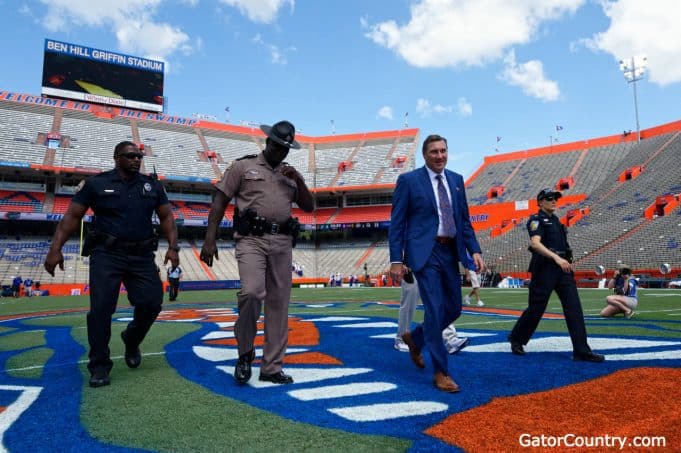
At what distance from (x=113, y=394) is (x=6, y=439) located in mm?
975

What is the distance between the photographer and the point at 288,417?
2754 mm

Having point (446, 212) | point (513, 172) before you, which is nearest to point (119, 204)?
point (446, 212)

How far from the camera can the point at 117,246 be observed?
159 inches

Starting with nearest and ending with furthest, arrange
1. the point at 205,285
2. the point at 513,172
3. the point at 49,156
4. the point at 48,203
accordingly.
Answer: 1. the point at 205,285
2. the point at 48,203
3. the point at 49,156
4. the point at 513,172

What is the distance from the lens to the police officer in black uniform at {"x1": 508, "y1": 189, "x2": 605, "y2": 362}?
15.8ft

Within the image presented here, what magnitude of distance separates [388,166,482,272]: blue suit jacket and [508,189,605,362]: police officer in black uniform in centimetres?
134

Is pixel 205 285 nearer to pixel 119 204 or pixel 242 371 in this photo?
pixel 119 204

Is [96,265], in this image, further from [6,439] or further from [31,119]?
[31,119]

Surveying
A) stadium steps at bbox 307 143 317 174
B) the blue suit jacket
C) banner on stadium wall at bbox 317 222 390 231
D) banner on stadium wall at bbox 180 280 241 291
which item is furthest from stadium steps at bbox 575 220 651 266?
the blue suit jacket

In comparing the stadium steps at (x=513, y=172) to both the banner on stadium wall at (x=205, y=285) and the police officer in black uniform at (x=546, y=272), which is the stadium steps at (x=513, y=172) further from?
the police officer in black uniform at (x=546, y=272)

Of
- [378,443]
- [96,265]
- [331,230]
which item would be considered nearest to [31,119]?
[331,230]

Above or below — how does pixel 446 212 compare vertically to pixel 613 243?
below

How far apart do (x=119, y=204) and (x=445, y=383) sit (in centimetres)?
297

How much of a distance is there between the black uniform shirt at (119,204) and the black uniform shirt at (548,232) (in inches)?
147
